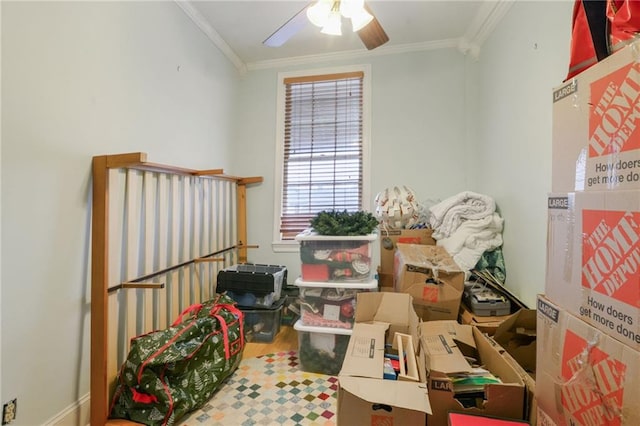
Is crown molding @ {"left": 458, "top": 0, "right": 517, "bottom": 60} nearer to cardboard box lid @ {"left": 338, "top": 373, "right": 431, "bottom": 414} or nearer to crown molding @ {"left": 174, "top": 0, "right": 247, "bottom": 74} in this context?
crown molding @ {"left": 174, "top": 0, "right": 247, "bottom": 74}

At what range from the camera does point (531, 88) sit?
180 centimetres

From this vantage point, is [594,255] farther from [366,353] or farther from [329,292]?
[329,292]

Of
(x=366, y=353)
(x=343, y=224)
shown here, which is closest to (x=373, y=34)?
(x=343, y=224)

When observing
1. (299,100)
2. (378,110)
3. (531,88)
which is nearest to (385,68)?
(378,110)

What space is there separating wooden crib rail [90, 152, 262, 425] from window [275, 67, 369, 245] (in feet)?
2.43

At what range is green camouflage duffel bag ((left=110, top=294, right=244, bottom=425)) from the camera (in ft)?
4.68

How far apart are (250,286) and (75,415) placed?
1198 millimetres

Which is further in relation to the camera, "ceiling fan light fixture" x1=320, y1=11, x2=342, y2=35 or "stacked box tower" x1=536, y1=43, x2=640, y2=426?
"ceiling fan light fixture" x1=320, y1=11, x2=342, y2=35

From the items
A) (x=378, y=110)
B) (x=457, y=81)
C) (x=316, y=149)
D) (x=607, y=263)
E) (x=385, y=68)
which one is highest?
(x=385, y=68)

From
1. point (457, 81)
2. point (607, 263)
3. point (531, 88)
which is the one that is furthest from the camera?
point (457, 81)

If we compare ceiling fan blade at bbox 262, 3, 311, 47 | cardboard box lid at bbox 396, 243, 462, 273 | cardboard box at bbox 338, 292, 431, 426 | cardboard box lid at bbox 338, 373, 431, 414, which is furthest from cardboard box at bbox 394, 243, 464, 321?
ceiling fan blade at bbox 262, 3, 311, 47

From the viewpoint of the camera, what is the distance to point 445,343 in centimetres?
151

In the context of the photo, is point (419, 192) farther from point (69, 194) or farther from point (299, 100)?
point (69, 194)

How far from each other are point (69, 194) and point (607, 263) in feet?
6.68
